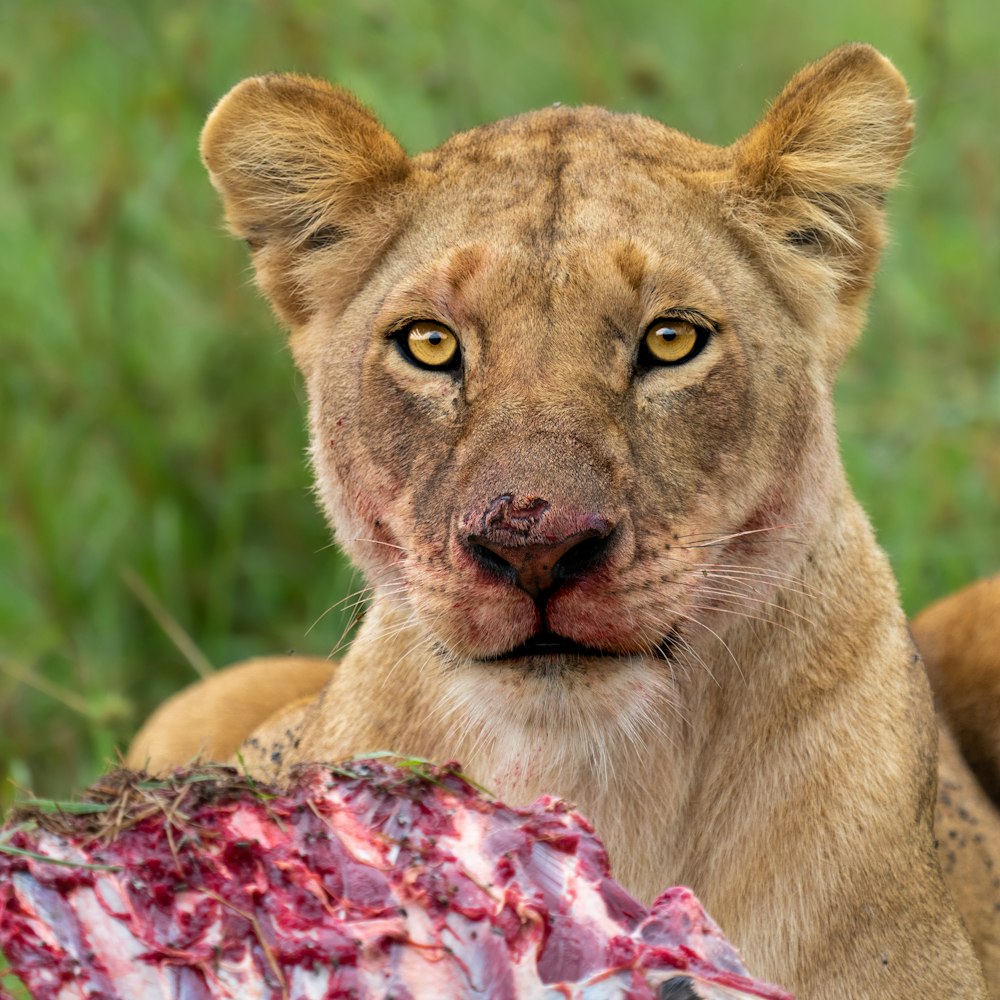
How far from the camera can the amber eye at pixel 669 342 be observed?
2.79 metres

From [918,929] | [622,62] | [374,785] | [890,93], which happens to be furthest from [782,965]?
[622,62]

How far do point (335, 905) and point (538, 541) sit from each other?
21.7 inches

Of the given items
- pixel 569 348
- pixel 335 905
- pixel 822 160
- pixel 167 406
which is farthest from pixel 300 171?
pixel 167 406

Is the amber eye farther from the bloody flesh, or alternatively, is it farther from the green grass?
the green grass

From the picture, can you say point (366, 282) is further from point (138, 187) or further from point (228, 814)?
point (138, 187)

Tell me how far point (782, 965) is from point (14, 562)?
3235 mm

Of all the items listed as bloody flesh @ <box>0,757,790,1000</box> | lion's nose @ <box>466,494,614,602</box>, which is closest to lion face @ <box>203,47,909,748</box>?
lion's nose @ <box>466,494,614,602</box>

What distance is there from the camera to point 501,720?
2734 millimetres

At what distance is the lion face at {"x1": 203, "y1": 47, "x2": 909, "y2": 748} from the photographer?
2521mm

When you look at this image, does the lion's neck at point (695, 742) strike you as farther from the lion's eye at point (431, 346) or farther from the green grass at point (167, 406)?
the green grass at point (167, 406)

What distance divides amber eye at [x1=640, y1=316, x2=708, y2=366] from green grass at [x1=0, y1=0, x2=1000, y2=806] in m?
2.53

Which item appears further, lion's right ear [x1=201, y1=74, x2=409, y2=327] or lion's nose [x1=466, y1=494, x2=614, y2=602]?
lion's right ear [x1=201, y1=74, x2=409, y2=327]

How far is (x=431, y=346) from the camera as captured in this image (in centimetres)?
288

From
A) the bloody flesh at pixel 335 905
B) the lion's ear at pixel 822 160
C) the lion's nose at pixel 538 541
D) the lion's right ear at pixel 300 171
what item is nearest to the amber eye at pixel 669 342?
the lion's ear at pixel 822 160
